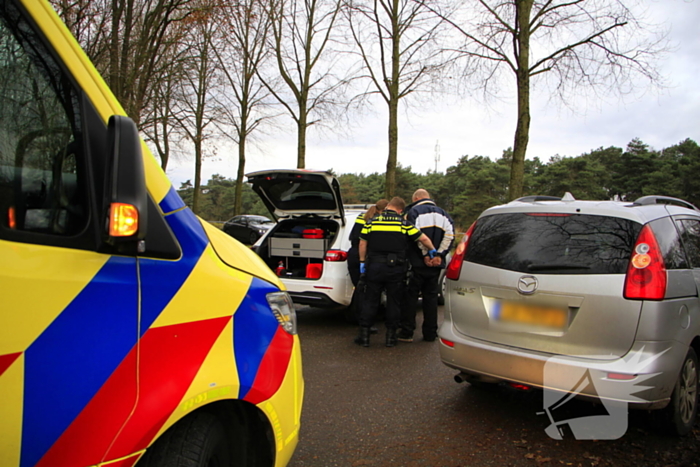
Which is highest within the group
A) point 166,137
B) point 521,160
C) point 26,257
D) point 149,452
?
point 166,137

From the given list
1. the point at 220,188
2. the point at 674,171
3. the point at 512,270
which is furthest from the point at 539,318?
the point at 220,188

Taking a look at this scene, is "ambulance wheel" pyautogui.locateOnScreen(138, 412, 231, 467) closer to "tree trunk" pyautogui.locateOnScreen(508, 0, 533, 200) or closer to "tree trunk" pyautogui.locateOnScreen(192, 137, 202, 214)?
"tree trunk" pyautogui.locateOnScreen(508, 0, 533, 200)

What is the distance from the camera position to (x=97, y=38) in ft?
31.5

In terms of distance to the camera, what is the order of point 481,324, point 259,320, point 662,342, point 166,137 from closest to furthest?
point 259,320 < point 662,342 < point 481,324 < point 166,137

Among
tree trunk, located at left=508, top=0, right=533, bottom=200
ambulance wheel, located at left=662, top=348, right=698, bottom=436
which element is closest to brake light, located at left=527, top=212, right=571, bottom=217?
ambulance wheel, located at left=662, top=348, right=698, bottom=436

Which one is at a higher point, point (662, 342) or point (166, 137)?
point (166, 137)

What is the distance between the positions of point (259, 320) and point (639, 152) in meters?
48.7

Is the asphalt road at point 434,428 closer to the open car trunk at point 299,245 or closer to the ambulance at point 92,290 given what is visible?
the ambulance at point 92,290

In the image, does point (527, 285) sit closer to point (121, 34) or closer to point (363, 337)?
point (363, 337)

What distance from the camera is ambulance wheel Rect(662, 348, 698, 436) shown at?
305 centimetres

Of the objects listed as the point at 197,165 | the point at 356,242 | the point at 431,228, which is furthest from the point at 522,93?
the point at 197,165

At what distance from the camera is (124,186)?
1.43 meters

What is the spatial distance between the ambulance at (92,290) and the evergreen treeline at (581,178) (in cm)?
3399

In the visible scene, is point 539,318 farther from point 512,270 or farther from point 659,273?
point 659,273
